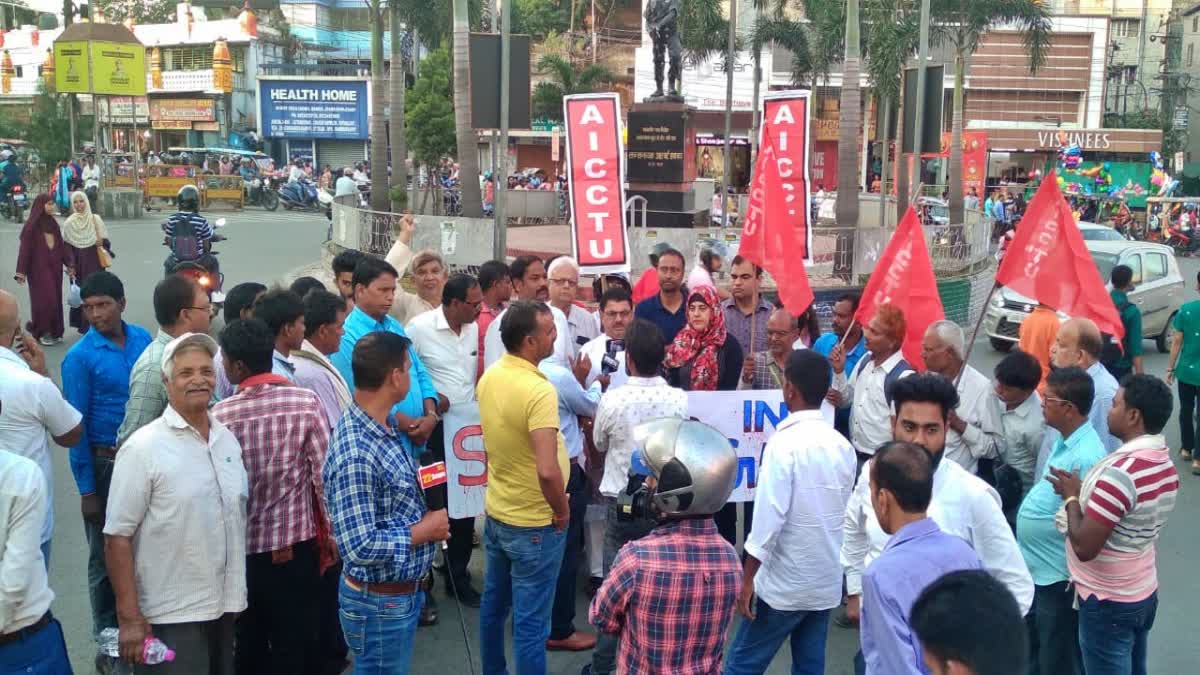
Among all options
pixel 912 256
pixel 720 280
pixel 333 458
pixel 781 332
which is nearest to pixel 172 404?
pixel 333 458

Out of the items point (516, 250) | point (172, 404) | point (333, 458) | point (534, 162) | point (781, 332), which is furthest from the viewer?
point (534, 162)

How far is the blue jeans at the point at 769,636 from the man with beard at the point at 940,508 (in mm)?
270

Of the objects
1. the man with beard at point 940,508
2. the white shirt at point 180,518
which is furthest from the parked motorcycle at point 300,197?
the man with beard at point 940,508

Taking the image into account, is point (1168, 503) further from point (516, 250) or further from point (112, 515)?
point (516, 250)

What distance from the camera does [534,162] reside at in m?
55.9

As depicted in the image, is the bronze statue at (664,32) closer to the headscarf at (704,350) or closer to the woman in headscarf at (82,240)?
the woman in headscarf at (82,240)

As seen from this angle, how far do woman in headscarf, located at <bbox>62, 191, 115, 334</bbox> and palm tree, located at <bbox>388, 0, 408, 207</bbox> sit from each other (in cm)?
1201

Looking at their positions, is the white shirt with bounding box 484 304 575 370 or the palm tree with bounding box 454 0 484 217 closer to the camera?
the white shirt with bounding box 484 304 575 370

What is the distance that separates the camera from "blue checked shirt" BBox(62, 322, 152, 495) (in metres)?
5.04

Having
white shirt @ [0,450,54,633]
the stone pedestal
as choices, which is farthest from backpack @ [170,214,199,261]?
white shirt @ [0,450,54,633]

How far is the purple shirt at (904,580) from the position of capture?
115 inches

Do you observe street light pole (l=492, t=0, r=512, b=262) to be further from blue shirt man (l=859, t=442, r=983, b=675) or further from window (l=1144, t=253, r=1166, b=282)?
window (l=1144, t=253, r=1166, b=282)

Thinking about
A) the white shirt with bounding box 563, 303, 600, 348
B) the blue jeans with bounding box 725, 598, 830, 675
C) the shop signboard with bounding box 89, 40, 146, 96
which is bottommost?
the blue jeans with bounding box 725, 598, 830, 675

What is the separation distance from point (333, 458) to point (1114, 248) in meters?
14.6
